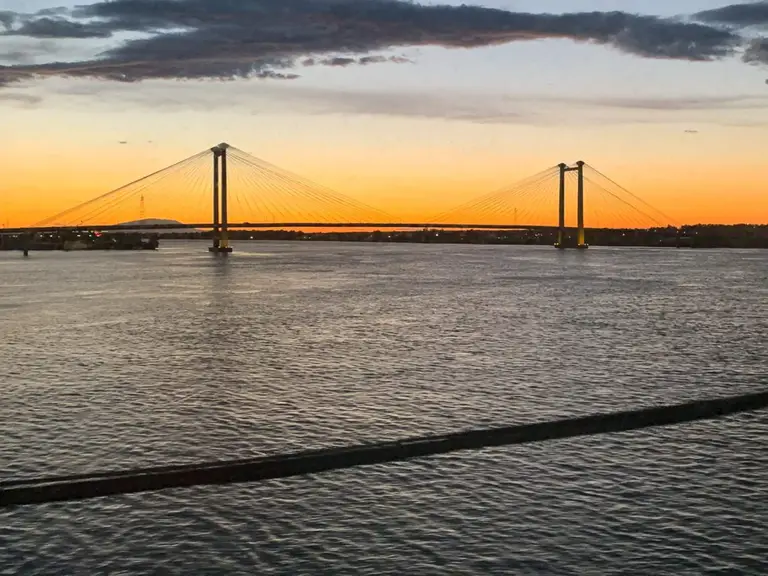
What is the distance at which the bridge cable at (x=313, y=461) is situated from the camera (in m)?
7.76

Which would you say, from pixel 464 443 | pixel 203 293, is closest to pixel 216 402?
pixel 464 443

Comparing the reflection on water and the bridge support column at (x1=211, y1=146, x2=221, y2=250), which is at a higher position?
the bridge support column at (x1=211, y1=146, x2=221, y2=250)

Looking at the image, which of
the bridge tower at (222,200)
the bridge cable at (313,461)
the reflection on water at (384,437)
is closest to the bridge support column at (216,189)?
the bridge tower at (222,200)

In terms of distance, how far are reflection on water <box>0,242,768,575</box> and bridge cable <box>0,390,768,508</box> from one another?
0.78 ft

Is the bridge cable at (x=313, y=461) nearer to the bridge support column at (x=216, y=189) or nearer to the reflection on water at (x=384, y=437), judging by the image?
the reflection on water at (x=384, y=437)

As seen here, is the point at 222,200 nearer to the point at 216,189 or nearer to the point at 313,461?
the point at 216,189

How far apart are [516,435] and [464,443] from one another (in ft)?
2.66

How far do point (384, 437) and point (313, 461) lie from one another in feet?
4.97

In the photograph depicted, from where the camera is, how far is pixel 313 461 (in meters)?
8.67

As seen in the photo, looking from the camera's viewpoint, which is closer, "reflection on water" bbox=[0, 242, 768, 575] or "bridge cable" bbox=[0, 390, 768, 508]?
"reflection on water" bbox=[0, 242, 768, 575]

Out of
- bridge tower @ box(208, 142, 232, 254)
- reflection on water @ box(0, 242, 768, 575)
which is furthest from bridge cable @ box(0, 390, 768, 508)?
bridge tower @ box(208, 142, 232, 254)

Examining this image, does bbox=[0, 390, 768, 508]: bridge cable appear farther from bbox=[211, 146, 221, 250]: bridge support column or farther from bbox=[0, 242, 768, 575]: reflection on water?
bbox=[211, 146, 221, 250]: bridge support column

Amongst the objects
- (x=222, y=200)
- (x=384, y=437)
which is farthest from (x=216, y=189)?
(x=384, y=437)

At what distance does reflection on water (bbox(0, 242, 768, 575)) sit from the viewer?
6.34 m
